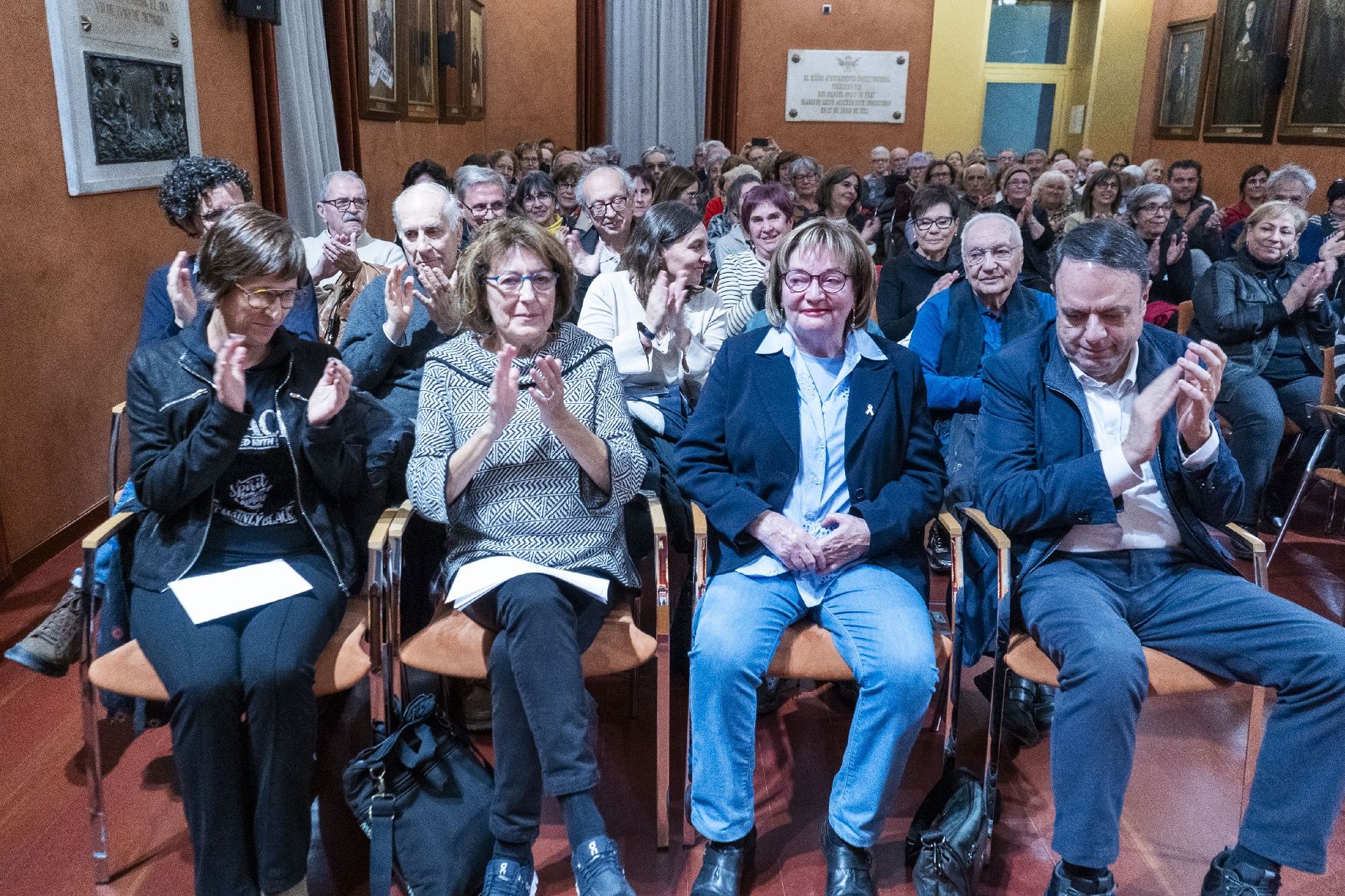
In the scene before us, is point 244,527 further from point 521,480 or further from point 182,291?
point 182,291

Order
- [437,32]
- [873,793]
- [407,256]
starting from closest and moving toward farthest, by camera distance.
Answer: [873,793], [407,256], [437,32]

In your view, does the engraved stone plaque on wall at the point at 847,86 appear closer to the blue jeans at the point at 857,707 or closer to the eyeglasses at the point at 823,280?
the eyeglasses at the point at 823,280

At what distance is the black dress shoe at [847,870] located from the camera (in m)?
2.10

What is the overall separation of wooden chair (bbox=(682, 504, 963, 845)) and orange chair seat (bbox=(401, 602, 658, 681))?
187 mm

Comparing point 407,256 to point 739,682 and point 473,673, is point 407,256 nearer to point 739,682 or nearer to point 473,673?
point 473,673

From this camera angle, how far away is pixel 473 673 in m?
2.18

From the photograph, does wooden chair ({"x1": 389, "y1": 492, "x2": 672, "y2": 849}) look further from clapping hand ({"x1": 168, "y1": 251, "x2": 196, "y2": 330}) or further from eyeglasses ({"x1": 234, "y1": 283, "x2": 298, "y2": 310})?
clapping hand ({"x1": 168, "y1": 251, "x2": 196, "y2": 330})

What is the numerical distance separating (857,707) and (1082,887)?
53 centimetres

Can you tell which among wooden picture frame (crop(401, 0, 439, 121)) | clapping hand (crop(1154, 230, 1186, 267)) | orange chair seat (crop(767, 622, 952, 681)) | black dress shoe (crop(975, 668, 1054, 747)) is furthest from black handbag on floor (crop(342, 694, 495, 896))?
wooden picture frame (crop(401, 0, 439, 121))

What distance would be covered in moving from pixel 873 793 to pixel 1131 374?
107 centimetres

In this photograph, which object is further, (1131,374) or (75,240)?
(75,240)

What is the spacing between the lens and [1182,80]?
10508mm

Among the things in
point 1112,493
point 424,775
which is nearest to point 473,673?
point 424,775

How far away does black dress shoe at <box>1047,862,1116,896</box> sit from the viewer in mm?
1989
